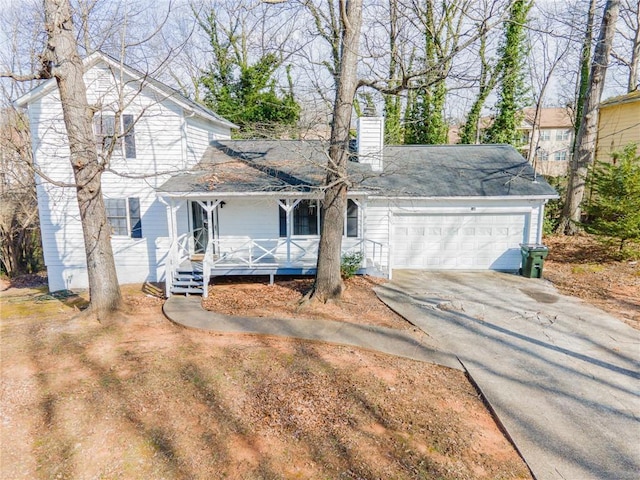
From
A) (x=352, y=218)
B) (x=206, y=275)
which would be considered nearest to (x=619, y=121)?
(x=352, y=218)

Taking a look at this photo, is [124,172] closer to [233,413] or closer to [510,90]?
[233,413]

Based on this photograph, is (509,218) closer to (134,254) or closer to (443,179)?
(443,179)

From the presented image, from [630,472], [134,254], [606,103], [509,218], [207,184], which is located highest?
[606,103]

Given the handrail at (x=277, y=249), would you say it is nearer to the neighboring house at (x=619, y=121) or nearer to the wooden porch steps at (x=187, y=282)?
the wooden porch steps at (x=187, y=282)

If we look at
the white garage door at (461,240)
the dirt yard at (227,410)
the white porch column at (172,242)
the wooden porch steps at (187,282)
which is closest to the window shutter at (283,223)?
the wooden porch steps at (187,282)

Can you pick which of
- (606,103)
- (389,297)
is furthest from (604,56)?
(389,297)
